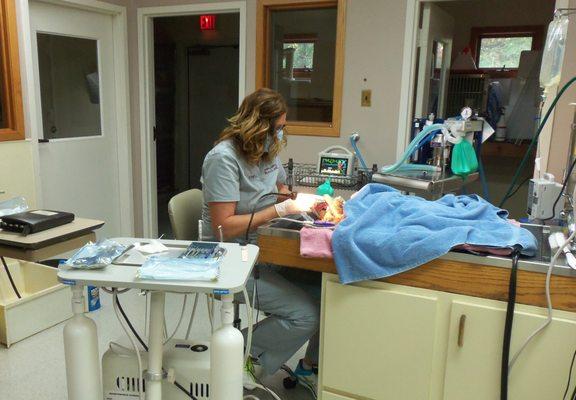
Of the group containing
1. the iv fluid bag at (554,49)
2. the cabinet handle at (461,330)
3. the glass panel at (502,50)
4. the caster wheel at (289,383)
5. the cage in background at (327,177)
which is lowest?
the caster wheel at (289,383)

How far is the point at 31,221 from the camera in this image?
5.58 ft

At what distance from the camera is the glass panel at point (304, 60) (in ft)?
11.1

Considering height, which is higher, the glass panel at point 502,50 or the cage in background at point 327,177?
the glass panel at point 502,50

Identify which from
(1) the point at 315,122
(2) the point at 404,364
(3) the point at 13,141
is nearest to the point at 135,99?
(3) the point at 13,141

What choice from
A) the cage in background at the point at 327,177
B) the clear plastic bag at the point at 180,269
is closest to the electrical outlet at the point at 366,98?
the cage in background at the point at 327,177

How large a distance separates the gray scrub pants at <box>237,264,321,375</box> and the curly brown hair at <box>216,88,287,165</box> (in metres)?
0.46

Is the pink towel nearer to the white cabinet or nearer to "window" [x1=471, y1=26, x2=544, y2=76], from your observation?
the white cabinet

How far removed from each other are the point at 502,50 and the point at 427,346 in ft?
11.4

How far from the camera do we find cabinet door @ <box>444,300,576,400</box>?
135cm

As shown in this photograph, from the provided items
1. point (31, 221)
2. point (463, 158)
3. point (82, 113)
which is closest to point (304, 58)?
point (463, 158)

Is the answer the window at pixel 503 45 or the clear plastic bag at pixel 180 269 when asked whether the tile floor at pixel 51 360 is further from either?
the window at pixel 503 45

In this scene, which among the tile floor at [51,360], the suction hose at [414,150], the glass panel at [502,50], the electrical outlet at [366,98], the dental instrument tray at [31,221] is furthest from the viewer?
the glass panel at [502,50]

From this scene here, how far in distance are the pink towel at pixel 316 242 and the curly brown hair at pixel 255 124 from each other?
1.70 ft

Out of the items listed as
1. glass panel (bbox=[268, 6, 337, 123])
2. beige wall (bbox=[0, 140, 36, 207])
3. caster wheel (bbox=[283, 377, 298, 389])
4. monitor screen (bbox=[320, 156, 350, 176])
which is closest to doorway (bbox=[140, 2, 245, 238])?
glass panel (bbox=[268, 6, 337, 123])
